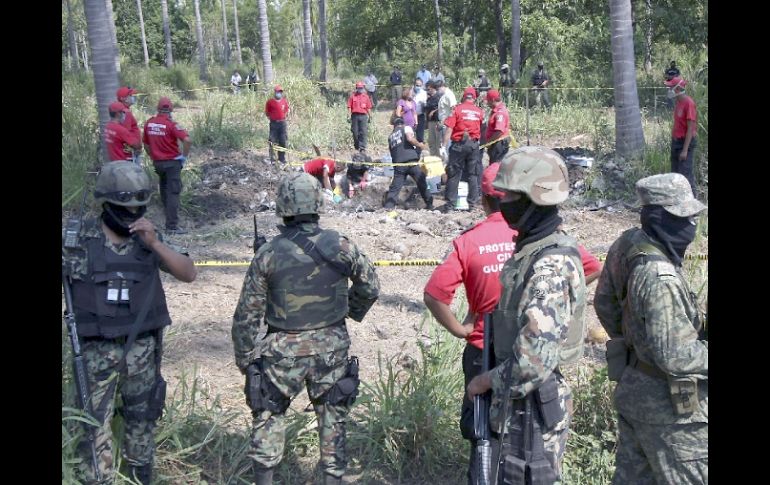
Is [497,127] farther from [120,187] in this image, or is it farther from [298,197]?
[120,187]

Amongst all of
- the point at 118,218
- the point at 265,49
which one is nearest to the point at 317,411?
the point at 118,218

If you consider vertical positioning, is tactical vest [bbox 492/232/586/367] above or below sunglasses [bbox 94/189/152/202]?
below

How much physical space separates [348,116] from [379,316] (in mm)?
12697

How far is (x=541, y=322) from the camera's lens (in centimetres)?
267

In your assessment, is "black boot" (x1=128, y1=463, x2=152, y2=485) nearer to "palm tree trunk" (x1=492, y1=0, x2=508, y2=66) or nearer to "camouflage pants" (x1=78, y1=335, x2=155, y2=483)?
"camouflage pants" (x1=78, y1=335, x2=155, y2=483)

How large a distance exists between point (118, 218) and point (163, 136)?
21.6ft

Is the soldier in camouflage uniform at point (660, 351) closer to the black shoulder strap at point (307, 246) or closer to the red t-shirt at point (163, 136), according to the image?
the black shoulder strap at point (307, 246)

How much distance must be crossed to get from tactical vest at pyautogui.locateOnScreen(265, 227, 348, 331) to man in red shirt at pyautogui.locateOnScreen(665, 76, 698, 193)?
7.75m

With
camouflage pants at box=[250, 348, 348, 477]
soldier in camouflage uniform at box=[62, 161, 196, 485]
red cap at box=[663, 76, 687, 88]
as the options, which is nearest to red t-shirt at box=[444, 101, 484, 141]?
red cap at box=[663, 76, 687, 88]

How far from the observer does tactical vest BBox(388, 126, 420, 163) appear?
11258 mm

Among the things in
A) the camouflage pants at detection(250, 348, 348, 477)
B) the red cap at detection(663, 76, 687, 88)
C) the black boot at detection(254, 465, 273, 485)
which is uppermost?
the red cap at detection(663, 76, 687, 88)

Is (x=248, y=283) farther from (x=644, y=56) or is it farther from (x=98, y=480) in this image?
(x=644, y=56)

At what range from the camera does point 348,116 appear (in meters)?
18.8

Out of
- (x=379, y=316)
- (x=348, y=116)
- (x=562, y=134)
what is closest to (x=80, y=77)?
(x=348, y=116)
